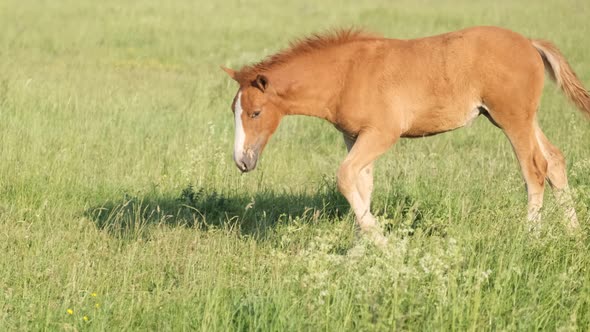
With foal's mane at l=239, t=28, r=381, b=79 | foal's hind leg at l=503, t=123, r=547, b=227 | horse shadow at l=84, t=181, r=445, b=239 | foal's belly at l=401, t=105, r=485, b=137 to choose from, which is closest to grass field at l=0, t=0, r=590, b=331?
horse shadow at l=84, t=181, r=445, b=239

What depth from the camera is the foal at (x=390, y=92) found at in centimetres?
654

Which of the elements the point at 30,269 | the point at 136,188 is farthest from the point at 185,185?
the point at 30,269

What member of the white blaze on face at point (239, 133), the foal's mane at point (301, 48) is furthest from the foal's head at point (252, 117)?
the foal's mane at point (301, 48)

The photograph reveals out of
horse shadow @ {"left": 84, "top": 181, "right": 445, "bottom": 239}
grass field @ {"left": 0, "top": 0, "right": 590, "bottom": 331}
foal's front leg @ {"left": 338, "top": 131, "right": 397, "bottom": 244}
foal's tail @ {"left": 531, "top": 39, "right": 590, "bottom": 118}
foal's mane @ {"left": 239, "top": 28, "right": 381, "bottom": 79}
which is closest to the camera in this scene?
grass field @ {"left": 0, "top": 0, "right": 590, "bottom": 331}

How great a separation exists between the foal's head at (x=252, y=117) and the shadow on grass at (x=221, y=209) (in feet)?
2.69

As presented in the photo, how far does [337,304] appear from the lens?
468cm

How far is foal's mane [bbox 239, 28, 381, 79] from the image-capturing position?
6738mm

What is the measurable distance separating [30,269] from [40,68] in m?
8.84

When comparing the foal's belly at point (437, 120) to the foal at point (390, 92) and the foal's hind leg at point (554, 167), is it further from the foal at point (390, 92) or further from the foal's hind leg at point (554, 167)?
the foal's hind leg at point (554, 167)

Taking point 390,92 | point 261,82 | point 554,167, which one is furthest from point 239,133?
point 554,167

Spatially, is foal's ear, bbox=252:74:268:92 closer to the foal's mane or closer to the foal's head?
the foal's head

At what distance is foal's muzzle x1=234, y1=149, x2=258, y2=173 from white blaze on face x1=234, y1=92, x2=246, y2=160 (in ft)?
0.07

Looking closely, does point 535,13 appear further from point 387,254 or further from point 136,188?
point 387,254

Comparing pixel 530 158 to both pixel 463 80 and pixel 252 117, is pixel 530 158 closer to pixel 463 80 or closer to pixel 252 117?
pixel 463 80
